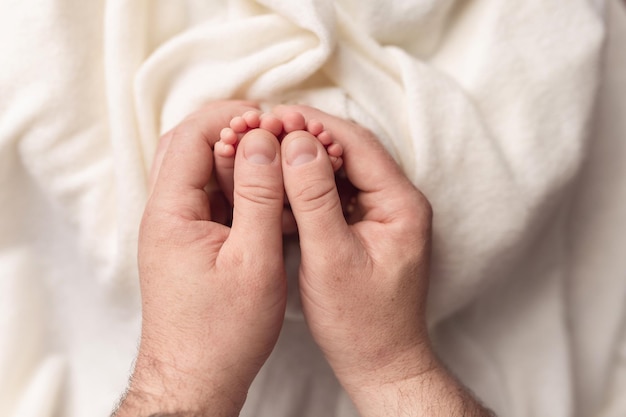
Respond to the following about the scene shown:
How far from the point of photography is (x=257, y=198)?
1.91 ft

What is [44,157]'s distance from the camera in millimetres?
725

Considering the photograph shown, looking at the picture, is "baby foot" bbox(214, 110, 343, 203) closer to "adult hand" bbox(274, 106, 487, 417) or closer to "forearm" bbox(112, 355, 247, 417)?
"adult hand" bbox(274, 106, 487, 417)

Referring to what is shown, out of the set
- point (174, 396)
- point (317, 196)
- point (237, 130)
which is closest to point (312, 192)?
point (317, 196)

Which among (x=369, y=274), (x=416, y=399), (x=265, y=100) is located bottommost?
(x=416, y=399)

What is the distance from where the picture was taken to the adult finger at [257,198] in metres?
0.58

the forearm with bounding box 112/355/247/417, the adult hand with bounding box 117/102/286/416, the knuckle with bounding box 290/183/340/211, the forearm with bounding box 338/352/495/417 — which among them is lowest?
the forearm with bounding box 338/352/495/417

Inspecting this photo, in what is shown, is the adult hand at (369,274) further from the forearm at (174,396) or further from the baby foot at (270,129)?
the forearm at (174,396)

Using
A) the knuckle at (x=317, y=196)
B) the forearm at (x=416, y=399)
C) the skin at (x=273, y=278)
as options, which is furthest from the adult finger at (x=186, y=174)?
the forearm at (x=416, y=399)

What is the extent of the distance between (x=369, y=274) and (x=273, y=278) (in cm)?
10

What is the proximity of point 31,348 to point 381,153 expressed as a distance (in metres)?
0.51

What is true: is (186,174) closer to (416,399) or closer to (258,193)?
(258,193)

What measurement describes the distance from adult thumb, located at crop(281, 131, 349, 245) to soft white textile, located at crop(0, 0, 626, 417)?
0.12 m

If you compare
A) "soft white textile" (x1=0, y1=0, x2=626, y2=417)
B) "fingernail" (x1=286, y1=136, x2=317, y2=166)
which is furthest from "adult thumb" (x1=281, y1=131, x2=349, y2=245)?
"soft white textile" (x1=0, y1=0, x2=626, y2=417)

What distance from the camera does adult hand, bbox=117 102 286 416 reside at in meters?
0.58
